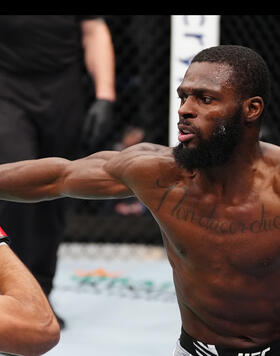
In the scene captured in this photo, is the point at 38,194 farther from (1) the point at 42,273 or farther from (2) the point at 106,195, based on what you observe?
(1) the point at 42,273

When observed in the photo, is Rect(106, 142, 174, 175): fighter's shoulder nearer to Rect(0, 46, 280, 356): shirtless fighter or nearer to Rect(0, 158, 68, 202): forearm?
Rect(0, 46, 280, 356): shirtless fighter

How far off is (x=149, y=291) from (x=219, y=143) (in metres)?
2.05

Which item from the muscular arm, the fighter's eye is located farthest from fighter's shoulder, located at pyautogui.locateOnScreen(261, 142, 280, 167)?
the muscular arm

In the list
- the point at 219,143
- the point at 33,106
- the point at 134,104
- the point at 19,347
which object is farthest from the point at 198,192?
the point at 134,104

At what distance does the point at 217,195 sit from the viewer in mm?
2033

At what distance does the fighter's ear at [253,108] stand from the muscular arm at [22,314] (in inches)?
28.7

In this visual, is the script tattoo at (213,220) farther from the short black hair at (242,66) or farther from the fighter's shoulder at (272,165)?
the short black hair at (242,66)

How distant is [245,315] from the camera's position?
2.07 m

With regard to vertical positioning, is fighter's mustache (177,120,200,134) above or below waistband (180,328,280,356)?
above

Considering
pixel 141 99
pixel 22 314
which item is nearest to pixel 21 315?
pixel 22 314

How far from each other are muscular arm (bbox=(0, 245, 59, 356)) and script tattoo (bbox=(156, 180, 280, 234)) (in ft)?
2.05

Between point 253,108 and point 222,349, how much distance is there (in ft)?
2.03

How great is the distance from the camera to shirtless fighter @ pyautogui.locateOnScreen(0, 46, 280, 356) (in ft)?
6.40

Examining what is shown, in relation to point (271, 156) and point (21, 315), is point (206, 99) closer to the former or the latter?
point (271, 156)
